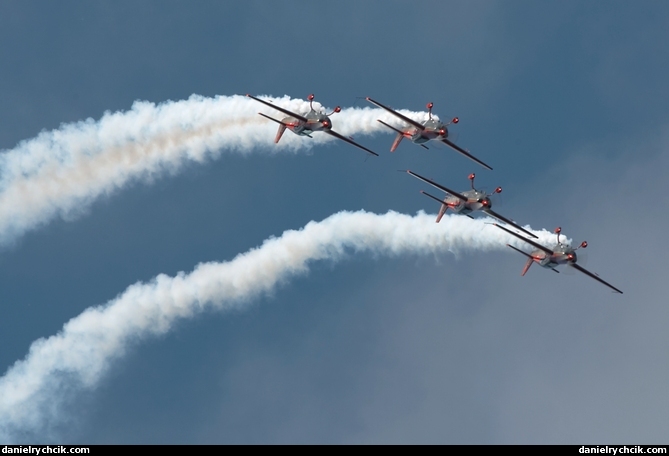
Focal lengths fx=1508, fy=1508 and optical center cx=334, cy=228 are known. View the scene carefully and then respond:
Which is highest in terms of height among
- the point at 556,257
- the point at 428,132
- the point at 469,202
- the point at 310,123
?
the point at 428,132

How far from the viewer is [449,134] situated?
147m

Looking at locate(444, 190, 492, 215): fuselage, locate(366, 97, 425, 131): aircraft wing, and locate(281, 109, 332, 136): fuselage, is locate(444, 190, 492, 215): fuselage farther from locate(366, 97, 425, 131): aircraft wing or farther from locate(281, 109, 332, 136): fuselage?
locate(281, 109, 332, 136): fuselage

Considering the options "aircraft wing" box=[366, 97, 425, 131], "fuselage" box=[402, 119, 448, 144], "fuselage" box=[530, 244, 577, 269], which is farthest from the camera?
"fuselage" box=[402, 119, 448, 144]

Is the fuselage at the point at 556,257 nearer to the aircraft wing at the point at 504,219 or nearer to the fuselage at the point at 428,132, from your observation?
the aircraft wing at the point at 504,219

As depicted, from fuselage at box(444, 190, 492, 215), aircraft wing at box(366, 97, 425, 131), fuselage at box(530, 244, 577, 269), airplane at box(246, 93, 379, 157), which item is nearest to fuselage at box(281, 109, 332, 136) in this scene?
airplane at box(246, 93, 379, 157)

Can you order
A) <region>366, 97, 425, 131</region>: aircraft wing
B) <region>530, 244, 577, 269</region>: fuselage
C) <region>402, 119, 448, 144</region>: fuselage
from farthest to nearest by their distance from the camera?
<region>402, 119, 448, 144</region>: fuselage, <region>530, 244, 577, 269</region>: fuselage, <region>366, 97, 425, 131</region>: aircraft wing

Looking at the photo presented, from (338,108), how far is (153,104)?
22.0 m

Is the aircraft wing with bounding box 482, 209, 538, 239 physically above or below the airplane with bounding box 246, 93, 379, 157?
below

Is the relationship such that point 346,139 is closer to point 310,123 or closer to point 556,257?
point 310,123

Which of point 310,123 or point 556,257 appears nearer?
point 310,123

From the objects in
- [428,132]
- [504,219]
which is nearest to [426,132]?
[428,132]
